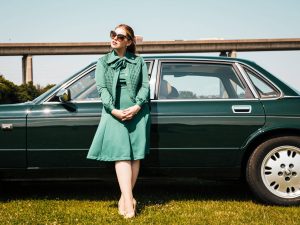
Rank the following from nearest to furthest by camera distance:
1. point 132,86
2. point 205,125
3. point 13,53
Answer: point 132,86
point 205,125
point 13,53

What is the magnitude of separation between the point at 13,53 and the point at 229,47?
28.9m

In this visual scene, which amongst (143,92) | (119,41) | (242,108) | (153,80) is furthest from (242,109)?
(119,41)

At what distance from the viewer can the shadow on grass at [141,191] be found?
4.94 meters

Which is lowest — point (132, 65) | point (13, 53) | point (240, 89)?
point (13, 53)

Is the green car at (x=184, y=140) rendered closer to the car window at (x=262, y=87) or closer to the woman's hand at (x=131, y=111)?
the car window at (x=262, y=87)

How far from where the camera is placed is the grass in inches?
155

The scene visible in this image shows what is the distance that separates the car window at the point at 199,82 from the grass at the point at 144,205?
3.90ft

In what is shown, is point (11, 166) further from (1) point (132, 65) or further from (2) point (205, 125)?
(2) point (205, 125)

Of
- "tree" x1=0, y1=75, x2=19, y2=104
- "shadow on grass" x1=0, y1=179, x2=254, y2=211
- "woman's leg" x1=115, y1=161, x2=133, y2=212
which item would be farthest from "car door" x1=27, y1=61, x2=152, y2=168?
"tree" x1=0, y1=75, x2=19, y2=104

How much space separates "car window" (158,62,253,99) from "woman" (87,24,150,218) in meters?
0.59

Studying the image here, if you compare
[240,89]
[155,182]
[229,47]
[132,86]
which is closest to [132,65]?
[132,86]

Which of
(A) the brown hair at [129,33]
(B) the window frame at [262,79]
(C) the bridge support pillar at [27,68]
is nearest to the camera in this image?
(A) the brown hair at [129,33]

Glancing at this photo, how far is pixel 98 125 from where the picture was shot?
14.2 ft

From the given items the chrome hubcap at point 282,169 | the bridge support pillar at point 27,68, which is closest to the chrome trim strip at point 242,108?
the chrome hubcap at point 282,169
